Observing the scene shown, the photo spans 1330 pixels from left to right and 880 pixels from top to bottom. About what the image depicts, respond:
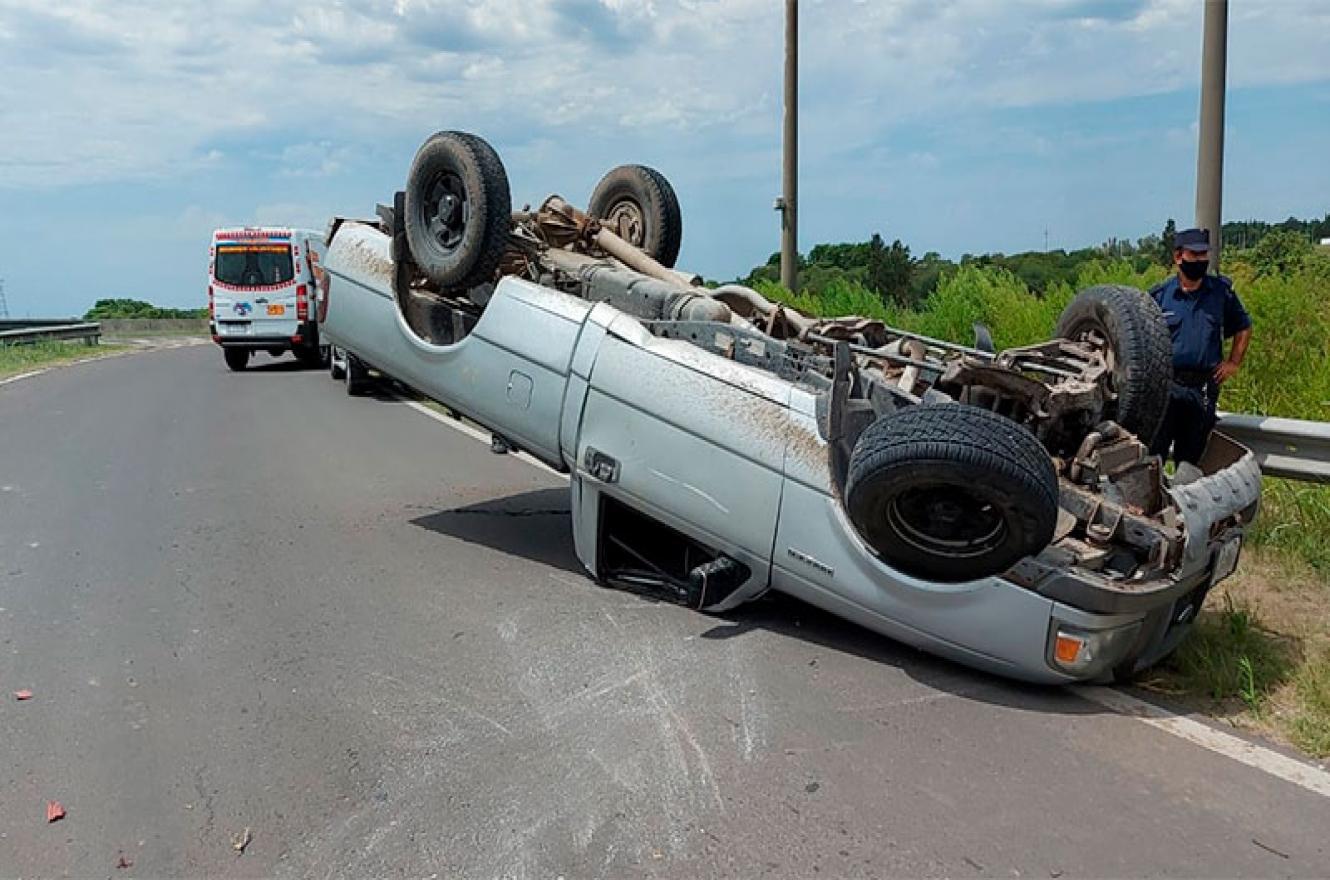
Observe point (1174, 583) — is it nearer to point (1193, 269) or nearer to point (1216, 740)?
point (1216, 740)

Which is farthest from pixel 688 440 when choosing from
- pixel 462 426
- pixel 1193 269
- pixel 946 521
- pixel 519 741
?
pixel 462 426

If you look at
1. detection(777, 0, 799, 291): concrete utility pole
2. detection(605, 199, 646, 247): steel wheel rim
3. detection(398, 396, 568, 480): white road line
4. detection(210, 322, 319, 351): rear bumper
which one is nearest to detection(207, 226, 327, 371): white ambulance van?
detection(210, 322, 319, 351): rear bumper

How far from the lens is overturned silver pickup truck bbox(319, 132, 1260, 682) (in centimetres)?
396

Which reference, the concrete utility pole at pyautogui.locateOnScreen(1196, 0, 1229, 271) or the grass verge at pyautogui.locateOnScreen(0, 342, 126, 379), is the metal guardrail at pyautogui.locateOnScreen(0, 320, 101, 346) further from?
the concrete utility pole at pyautogui.locateOnScreen(1196, 0, 1229, 271)

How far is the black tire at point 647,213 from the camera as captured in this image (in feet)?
24.5

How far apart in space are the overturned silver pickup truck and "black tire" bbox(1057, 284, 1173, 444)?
0.01 m

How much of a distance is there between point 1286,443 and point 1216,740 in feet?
8.40

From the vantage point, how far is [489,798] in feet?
11.3

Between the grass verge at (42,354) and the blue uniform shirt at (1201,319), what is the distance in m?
19.3

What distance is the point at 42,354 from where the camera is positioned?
26531 millimetres

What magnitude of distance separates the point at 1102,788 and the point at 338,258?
5061 millimetres

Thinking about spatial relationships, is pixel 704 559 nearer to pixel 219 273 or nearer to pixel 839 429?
pixel 839 429

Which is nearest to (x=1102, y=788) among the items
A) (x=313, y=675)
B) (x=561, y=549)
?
(x=313, y=675)

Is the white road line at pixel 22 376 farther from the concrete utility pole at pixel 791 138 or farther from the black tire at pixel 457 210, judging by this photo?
the black tire at pixel 457 210
